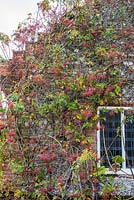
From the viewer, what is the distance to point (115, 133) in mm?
10500

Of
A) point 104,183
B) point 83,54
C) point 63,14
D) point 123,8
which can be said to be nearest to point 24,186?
point 104,183

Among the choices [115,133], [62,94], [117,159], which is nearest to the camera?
[117,159]

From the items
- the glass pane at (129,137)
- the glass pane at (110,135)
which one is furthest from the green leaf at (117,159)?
the glass pane at (129,137)

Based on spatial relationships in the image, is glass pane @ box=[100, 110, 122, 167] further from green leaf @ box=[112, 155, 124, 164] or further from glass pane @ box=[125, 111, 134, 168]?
green leaf @ box=[112, 155, 124, 164]

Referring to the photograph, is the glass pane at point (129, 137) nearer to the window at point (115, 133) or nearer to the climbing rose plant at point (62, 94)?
the window at point (115, 133)

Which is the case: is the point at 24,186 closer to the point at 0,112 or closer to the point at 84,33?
the point at 0,112

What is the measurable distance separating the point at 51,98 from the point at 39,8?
9.22 ft

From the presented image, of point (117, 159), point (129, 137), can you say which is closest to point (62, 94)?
point (129, 137)

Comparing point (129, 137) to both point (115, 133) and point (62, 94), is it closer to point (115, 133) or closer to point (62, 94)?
point (115, 133)

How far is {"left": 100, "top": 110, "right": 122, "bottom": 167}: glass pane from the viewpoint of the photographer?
10.3 metres

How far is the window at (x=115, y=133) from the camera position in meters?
10.3

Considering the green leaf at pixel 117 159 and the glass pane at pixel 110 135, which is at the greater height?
the glass pane at pixel 110 135

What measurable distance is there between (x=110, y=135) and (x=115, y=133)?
0.45ft

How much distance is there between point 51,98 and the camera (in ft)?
33.9
